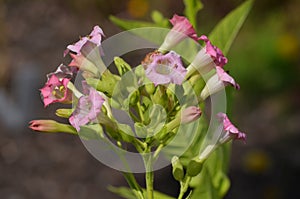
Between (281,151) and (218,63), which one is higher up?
(218,63)

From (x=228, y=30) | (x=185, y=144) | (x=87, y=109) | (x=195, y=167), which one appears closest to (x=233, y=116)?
(x=228, y=30)

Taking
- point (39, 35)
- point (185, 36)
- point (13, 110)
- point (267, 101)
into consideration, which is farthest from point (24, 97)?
point (185, 36)

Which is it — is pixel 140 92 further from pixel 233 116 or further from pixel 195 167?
pixel 233 116

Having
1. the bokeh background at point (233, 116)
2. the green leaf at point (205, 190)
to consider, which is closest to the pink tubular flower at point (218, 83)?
the green leaf at point (205, 190)

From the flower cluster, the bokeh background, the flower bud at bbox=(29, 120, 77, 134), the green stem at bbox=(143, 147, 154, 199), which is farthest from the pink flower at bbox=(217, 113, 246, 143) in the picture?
the bokeh background

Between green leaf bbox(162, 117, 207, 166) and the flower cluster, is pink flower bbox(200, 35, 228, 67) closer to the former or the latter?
the flower cluster

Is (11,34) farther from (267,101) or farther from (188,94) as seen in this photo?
(188,94)
